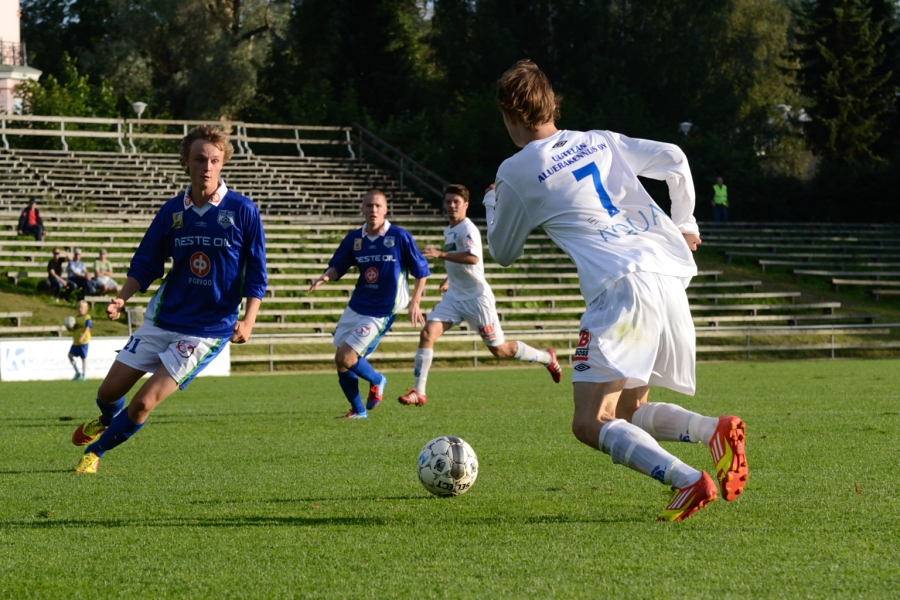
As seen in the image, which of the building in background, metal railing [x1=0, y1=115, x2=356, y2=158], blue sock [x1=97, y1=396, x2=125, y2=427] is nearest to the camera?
blue sock [x1=97, y1=396, x2=125, y2=427]

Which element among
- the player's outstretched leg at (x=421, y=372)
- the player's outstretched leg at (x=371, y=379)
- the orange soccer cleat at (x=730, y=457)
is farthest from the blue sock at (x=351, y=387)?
the orange soccer cleat at (x=730, y=457)

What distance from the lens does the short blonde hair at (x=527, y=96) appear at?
479 cm

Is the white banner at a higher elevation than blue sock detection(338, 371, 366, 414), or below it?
below

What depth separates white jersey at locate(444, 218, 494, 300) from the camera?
11828 millimetres

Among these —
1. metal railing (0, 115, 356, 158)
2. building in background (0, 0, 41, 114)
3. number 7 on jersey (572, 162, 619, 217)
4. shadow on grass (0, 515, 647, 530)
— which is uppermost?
building in background (0, 0, 41, 114)

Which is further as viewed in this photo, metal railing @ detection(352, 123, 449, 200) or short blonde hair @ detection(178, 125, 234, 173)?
metal railing @ detection(352, 123, 449, 200)

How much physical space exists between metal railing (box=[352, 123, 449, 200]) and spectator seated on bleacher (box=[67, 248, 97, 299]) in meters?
12.6

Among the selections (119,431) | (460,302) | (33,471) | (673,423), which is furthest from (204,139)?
(460,302)

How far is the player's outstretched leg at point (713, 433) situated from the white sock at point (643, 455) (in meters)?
0.13

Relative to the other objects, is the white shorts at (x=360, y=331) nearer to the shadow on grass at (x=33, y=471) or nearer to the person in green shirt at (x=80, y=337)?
the shadow on grass at (x=33, y=471)

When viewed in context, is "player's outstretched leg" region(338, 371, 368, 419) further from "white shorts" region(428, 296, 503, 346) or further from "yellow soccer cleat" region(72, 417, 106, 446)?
"yellow soccer cleat" region(72, 417, 106, 446)

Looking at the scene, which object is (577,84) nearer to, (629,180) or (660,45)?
(660,45)

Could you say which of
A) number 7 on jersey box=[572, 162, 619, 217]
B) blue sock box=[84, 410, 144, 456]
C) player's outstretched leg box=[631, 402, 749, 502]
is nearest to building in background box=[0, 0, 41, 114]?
blue sock box=[84, 410, 144, 456]

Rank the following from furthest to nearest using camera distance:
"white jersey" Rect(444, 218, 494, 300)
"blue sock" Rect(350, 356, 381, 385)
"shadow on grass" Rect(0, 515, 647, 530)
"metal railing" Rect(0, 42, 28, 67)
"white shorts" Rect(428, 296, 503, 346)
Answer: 1. "metal railing" Rect(0, 42, 28, 67)
2. "white shorts" Rect(428, 296, 503, 346)
3. "white jersey" Rect(444, 218, 494, 300)
4. "blue sock" Rect(350, 356, 381, 385)
5. "shadow on grass" Rect(0, 515, 647, 530)
